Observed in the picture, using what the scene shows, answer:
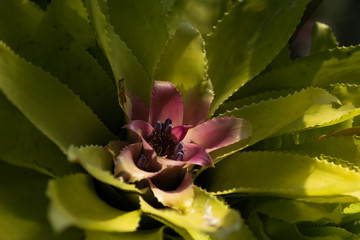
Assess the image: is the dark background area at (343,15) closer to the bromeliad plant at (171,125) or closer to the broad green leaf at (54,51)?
the bromeliad plant at (171,125)

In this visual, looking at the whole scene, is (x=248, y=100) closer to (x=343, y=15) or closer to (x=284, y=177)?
(x=284, y=177)

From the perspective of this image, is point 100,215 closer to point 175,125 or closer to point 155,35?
point 175,125

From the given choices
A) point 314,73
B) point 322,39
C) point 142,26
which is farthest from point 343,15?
point 142,26

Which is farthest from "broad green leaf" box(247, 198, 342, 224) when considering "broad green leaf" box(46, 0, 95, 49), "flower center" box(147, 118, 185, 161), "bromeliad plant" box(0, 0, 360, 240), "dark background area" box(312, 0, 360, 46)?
"dark background area" box(312, 0, 360, 46)

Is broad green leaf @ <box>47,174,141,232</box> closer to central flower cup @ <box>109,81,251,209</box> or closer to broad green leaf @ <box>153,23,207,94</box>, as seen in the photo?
central flower cup @ <box>109,81,251,209</box>

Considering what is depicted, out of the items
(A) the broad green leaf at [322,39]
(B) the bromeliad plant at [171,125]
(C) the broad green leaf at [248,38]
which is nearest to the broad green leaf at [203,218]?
(B) the bromeliad plant at [171,125]

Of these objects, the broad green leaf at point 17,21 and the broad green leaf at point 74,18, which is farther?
the broad green leaf at point 74,18
